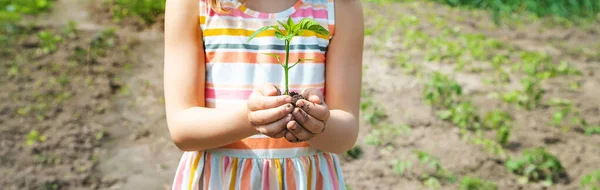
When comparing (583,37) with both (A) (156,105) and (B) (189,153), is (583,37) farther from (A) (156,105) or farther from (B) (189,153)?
(B) (189,153)

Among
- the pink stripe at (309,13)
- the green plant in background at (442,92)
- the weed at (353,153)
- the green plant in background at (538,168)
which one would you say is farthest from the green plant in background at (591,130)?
the pink stripe at (309,13)

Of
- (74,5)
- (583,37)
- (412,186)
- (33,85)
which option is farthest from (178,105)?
(583,37)

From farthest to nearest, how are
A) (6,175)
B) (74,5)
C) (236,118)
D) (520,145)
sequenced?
(74,5) → (520,145) → (6,175) → (236,118)

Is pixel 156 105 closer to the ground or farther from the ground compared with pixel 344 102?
closer to the ground

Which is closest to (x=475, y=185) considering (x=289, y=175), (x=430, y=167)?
(x=430, y=167)

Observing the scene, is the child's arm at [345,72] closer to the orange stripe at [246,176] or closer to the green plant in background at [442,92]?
the orange stripe at [246,176]
